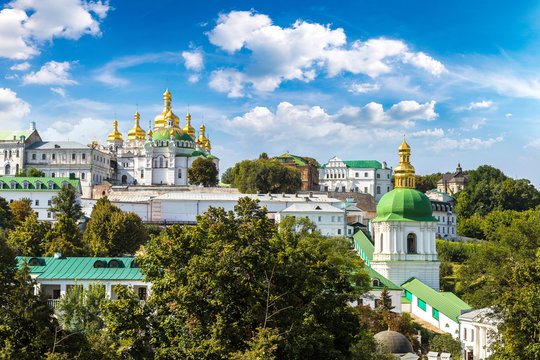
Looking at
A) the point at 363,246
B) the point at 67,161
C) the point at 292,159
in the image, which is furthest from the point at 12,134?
the point at 363,246

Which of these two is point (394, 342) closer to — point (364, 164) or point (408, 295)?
point (408, 295)

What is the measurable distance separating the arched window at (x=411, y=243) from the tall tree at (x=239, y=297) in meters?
26.8

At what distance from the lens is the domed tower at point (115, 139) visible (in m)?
118

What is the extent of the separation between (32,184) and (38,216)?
17.7 feet

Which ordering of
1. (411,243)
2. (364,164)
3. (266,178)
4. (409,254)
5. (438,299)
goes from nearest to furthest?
1. (438,299)
2. (409,254)
3. (411,243)
4. (266,178)
5. (364,164)

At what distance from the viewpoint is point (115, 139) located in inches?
4683

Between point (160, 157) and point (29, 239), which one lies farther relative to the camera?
point (160, 157)

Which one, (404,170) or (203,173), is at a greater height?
(203,173)

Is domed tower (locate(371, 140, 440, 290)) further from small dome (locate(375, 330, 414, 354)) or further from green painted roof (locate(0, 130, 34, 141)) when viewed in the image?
green painted roof (locate(0, 130, 34, 141))

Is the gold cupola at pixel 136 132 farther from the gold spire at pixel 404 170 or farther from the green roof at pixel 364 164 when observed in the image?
the gold spire at pixel 404 170

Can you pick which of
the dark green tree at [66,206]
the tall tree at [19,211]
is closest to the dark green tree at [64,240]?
the dark green tree at [66,206]

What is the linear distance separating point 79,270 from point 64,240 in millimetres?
12163

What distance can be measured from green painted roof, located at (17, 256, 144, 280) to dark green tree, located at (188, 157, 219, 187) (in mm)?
55515

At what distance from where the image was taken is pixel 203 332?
65.0ft
